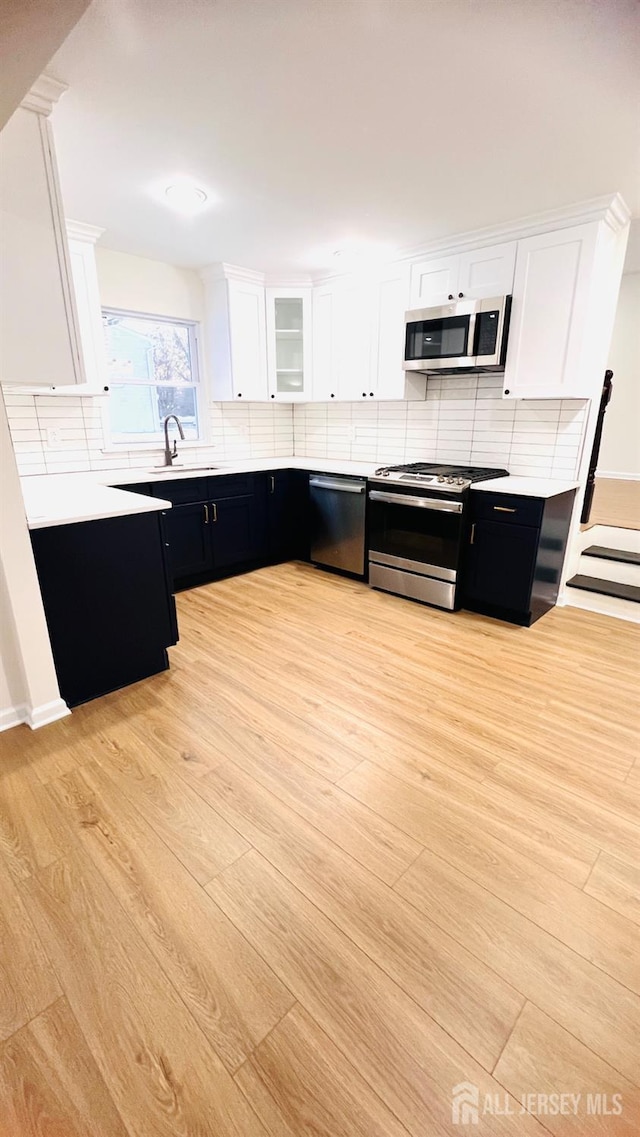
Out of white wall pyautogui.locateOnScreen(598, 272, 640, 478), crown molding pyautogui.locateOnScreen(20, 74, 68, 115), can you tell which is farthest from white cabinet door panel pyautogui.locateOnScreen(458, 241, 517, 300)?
white wall pyautogui.locateOnScreen(598, 272, 640, 478)

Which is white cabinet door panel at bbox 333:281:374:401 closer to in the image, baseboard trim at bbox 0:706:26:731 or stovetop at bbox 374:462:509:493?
stovetop at bbox 374:462:509:493

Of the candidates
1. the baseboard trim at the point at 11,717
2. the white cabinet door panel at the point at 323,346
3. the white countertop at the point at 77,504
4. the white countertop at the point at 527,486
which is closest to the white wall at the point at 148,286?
the white cabinet door panel at the point at 323,346

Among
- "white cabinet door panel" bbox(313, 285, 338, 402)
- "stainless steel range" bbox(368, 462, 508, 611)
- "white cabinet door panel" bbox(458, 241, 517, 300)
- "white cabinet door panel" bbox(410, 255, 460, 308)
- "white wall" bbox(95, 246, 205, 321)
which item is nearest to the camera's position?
"white cabinet door panel" bbox(458, 241, 517, 300)

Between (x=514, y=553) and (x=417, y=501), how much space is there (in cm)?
72

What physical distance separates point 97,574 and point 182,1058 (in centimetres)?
174

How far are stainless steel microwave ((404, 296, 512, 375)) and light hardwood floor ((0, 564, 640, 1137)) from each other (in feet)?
6.82

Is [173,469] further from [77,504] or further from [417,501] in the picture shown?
[417,501]

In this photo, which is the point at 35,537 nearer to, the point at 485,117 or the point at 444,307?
the point at 485,117

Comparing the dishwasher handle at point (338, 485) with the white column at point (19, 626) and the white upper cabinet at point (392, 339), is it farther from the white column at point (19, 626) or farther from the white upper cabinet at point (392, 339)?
the white column at point (19, 626)

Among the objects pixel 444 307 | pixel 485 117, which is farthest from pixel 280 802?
pixel 444 307

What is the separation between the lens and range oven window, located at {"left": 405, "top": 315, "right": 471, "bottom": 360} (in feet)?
10.5

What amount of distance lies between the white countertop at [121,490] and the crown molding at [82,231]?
146 cm

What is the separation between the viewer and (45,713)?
2.14 m

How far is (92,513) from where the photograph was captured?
2146 millimetres
